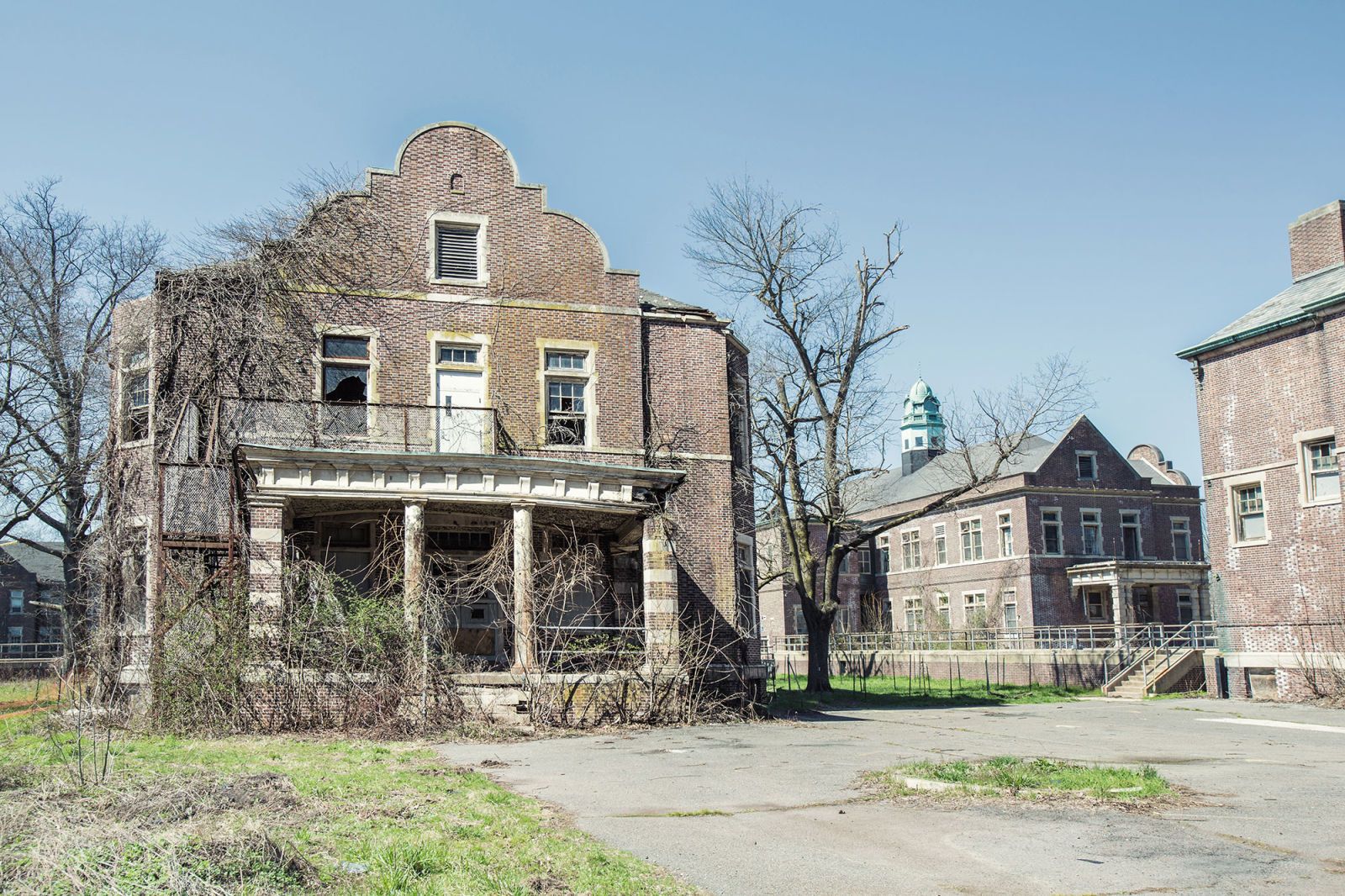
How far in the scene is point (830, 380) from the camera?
34188mm

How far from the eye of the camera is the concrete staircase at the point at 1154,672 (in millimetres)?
Result: 33125

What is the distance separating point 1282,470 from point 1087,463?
25.1 meters

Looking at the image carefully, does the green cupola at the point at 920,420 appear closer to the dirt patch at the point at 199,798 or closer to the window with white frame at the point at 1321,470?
the window with white frame at the point at 1321,470

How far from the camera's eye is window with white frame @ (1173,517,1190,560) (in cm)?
5488

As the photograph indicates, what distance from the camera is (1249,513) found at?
97.5 ft

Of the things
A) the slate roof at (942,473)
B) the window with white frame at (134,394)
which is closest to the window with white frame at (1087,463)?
the slate roof at (942,473)

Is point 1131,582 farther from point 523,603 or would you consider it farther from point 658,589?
point 523,603

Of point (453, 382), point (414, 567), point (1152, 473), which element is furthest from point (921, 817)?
point (1152, 473)

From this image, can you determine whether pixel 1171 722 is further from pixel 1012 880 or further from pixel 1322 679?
pixel 1012 880

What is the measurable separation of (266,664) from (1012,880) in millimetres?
13204

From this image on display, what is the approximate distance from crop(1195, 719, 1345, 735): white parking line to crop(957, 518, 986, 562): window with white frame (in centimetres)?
3135

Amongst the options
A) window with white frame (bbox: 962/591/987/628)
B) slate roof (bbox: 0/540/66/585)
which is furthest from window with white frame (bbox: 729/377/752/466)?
slate roof (bbox: 0/540/66/585)

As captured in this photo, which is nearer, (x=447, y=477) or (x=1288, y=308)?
(x=447, y=477)

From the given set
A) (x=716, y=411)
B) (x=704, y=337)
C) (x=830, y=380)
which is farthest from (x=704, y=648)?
(x=830, y=380)
